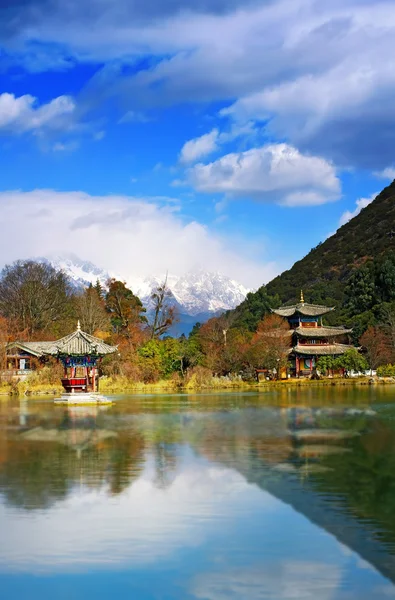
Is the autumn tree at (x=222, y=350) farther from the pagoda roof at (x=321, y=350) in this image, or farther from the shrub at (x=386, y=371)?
the shrub at (x=386, y=371)

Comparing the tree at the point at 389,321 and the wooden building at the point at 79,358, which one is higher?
the tree at the point at 389,321

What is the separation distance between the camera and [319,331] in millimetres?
61812

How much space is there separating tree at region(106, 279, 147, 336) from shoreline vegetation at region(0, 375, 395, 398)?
36.1 feet

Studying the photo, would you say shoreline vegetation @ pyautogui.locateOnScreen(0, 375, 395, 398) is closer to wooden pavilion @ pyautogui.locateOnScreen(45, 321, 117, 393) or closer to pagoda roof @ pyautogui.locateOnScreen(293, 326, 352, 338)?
wooden pavilion @ pyautogui.locateOnScreen(45, 321, 117, 393)

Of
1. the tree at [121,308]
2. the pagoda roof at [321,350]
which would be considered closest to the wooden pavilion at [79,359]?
the tree at [121,308]

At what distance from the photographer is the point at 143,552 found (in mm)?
8789

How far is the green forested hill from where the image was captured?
69.0 m

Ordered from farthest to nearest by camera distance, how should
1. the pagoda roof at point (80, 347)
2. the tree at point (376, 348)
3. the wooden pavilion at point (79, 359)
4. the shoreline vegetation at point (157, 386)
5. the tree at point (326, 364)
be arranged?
the tree at point (326, 364)
the tree at point (376, 348)
the shoreline vegetation at point (157, 386)
the pagoda roof at point (80, 347)
the wooden pavilion at point (79, 359)

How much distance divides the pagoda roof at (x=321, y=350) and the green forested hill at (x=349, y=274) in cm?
392

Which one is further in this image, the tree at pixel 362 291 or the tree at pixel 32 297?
the tree at pixel 362 291

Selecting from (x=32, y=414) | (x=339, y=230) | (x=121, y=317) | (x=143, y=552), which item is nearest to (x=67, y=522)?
(x=143, y=552)

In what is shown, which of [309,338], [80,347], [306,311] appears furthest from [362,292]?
[80,347]

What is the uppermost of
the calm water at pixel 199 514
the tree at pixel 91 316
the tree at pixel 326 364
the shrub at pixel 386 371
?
the tree at pixel 91 316

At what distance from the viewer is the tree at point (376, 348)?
5581 centimetres
